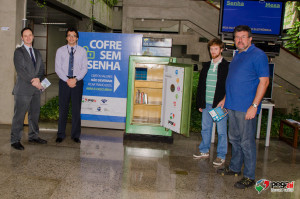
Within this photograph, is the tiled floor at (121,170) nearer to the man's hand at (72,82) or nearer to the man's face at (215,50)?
the man's hand at (72,82)

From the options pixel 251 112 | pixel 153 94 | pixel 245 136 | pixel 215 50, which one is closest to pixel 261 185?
pixel 245 136

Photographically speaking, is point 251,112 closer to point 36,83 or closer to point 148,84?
point 148,84

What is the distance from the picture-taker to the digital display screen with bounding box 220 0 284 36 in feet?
19.3

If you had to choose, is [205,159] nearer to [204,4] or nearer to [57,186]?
[57,186]

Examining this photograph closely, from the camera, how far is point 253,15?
5.93 meters

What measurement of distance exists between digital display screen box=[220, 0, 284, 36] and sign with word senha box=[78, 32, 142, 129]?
176 centimetres

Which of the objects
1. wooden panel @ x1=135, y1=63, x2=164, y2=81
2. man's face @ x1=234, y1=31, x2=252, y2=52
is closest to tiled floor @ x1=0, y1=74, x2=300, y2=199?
wooden panel @ x1=135, y1=63, x2=164, y2=81

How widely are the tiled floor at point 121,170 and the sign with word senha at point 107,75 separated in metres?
0.45

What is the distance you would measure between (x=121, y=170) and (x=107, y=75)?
215cm

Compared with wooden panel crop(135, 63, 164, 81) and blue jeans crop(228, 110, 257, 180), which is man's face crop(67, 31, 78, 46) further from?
blue jeans crop(228, 110, 257, 180)

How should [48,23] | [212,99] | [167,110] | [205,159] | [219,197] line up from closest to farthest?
[219,197] → [212,99] → [205,159] → [167,110] → [48,23]

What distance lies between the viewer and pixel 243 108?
138 inches

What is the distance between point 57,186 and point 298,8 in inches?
289

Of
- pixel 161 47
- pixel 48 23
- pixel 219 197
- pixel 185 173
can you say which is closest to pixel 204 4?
pixel 161 47
